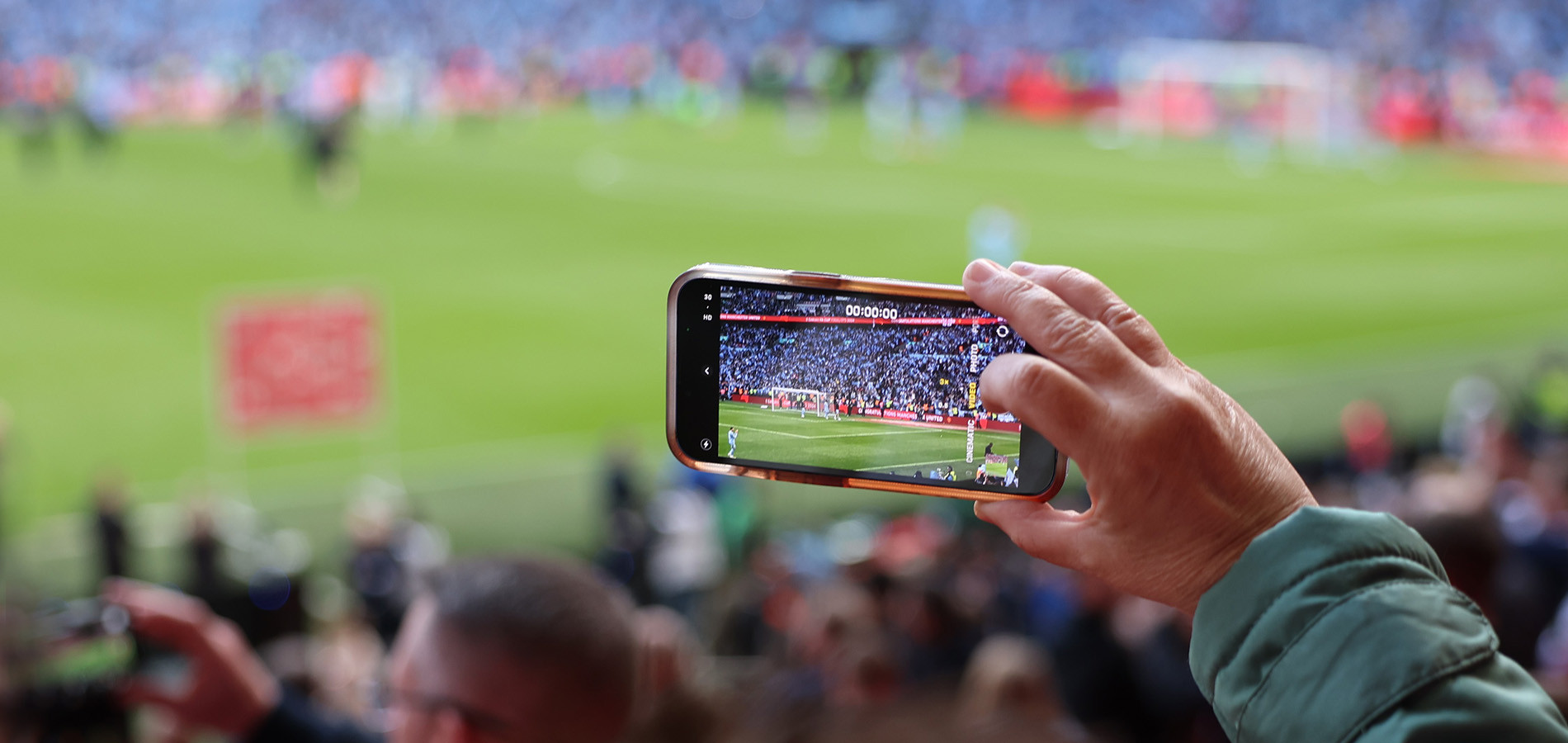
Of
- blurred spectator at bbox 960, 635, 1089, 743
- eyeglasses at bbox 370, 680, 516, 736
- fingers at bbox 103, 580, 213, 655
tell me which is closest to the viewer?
eyeglasses at bbox 370, 680, 516, 736

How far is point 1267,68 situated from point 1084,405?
37.0 metres

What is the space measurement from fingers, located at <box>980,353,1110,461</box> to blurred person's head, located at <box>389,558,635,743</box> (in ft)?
2.88

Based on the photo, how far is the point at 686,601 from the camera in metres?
11.7

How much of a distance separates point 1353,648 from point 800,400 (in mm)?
485

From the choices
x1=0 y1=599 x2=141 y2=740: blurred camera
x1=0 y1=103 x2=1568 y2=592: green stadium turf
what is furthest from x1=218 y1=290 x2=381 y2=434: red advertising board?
x1=0 y1=599 x2=141 y2=740: blurred camera

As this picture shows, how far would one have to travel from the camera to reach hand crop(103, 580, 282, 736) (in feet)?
6.30

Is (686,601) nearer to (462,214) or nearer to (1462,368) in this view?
(1462,368)

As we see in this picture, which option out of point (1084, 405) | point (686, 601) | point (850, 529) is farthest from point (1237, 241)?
point (1084, 405)

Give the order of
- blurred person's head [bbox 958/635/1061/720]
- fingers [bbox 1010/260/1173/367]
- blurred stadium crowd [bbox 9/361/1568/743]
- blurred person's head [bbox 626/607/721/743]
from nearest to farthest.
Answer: fingers [bbox 1010/260/1173/367] → blurred person's head [bbox 626/607/721/743] → blurred stadium crowd [bbox 9/361/1568/743] → blurred person's head [bbox 958/635/1061/720]

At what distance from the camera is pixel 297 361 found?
37.1 ft

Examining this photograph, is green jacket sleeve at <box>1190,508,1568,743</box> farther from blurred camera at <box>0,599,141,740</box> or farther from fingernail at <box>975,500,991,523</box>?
blurred camera at <box>0,599,141,740</box>

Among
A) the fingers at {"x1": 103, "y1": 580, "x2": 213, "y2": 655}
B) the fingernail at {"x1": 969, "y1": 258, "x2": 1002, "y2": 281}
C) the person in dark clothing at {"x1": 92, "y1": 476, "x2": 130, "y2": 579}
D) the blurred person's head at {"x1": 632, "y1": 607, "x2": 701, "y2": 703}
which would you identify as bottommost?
the person in dark clothing at {"x1": 92, "y1": 476, "x2": 130, "y2": 579}

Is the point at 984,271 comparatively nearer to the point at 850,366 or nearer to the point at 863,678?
the point at 850,366

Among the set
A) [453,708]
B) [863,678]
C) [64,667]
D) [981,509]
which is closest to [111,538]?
[863,678]
